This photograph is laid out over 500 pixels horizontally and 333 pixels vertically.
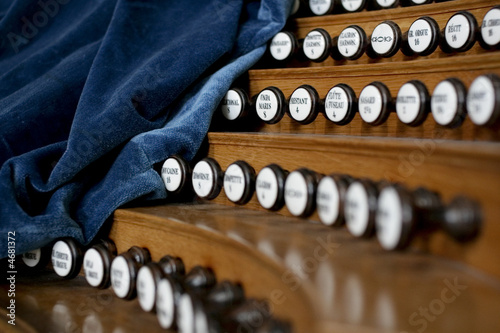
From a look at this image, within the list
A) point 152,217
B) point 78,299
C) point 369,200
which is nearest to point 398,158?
point 369,200

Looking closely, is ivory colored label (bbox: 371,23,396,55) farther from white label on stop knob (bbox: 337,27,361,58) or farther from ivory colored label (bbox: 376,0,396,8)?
ivory colored label (bbox: 376,0,396,8)

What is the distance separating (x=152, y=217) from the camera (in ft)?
3.63

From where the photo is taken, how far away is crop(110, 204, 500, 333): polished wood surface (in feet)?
2.09

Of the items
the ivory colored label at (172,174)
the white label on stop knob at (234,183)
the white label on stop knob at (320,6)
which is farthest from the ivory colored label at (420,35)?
the ivory colored label at (172,174)

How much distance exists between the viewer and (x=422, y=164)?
0.80 m

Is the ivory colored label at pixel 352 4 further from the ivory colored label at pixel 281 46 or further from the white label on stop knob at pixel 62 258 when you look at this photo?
the white label on stop knob at pixel 62 258

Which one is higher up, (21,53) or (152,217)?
(21,53)

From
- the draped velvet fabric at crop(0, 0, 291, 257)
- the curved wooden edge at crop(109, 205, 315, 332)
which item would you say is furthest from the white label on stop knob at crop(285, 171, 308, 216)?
the draped velvet fabric at crop(0, 0, 291, 257)

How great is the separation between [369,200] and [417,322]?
0.19 metres

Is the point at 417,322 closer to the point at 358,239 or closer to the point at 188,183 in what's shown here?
the point at 358,239

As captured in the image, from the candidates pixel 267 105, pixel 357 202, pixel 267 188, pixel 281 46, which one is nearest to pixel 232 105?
pixel 267 105

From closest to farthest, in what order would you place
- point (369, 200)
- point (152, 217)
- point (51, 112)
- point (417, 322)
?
point (417, 322) → point (369, 200) → point (152, 217) → point (51, 112)

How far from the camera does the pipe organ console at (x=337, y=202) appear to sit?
2.27ft

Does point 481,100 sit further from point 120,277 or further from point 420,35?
point 120,277
